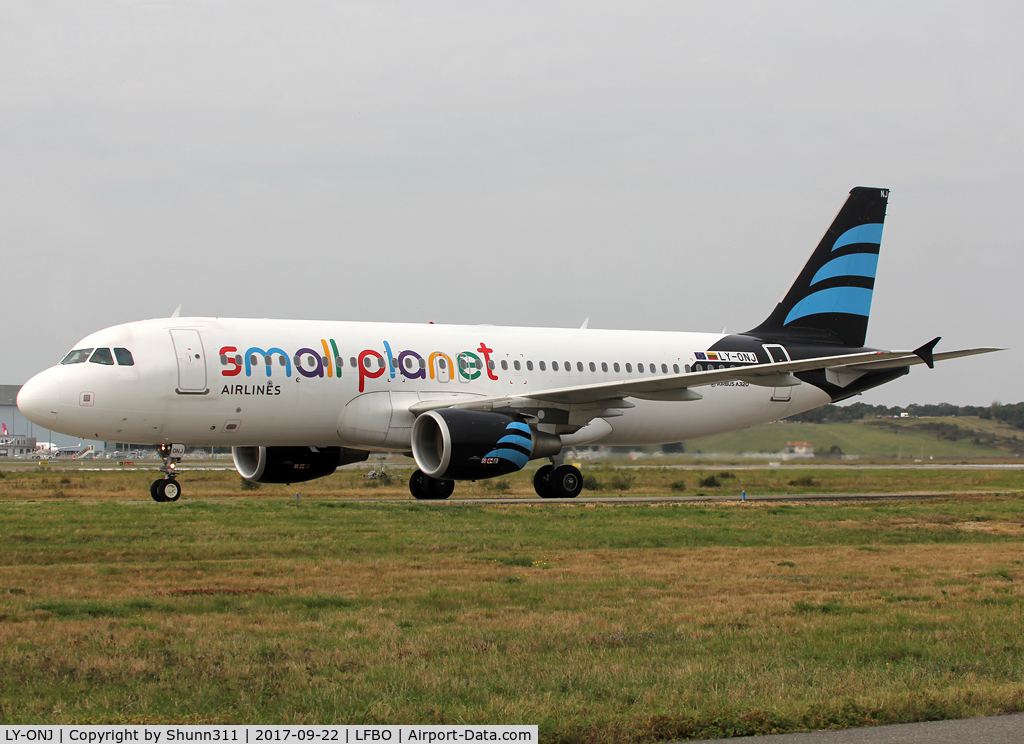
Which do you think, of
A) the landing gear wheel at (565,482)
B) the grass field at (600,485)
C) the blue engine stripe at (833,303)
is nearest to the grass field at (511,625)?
the landing gear wheel at (565,482)

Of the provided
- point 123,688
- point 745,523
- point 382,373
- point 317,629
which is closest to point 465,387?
point 382,373

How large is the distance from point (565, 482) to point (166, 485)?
8487 millimetres

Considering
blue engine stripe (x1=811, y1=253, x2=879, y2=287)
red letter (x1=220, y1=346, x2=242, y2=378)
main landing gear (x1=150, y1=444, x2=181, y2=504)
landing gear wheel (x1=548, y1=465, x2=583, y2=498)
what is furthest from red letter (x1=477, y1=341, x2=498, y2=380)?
blue engine stripe (x1=811, y1=253, x2=879, y2=287)

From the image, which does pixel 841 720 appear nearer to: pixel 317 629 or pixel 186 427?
pixel 317 629

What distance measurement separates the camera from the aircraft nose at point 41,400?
19641 mm

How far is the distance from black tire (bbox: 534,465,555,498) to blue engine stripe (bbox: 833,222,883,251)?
34.4ft

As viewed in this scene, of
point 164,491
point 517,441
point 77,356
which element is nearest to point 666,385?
point 517,441

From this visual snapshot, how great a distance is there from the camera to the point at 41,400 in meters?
19.7

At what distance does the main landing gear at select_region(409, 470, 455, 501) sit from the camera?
79.2ft

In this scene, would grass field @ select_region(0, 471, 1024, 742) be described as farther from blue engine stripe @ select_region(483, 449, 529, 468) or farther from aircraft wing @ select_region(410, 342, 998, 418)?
aircraft wing @ select_region(410, 342, 998, 418)

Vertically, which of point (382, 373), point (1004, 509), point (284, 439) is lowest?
point (1004, 509)

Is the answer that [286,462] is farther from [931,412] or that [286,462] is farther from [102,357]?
[931,412]

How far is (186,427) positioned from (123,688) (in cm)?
1456

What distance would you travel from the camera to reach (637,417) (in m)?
25.4
